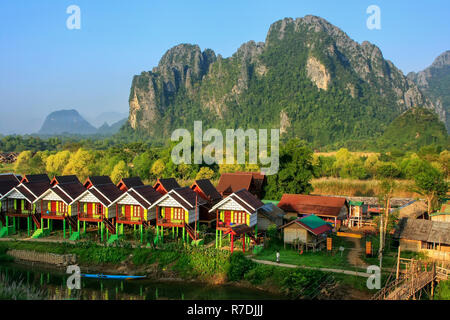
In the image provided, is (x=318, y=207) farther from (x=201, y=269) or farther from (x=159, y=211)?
(x=201, y=269)

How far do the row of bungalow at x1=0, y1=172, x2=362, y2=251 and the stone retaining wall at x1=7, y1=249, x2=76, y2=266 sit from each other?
2.16 meters

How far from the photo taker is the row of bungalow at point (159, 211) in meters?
22.6

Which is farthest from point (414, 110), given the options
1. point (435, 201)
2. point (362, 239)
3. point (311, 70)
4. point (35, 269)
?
point (35, 269)

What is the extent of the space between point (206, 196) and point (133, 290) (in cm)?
910

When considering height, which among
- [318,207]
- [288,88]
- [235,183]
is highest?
[288,88]

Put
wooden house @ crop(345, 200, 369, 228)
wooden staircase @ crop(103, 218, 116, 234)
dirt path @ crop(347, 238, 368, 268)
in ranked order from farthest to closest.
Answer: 1. wooden house @ crop(345, 200, 369, 228)
2. wooden staircase @ crop(103, 218, 116, 234)
3. dirt path @ crop(347, 238, 368, 268)

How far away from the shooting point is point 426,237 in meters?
20.7

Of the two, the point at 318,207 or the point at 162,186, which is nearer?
the point at 162,186

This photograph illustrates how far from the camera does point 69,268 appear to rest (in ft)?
71.1

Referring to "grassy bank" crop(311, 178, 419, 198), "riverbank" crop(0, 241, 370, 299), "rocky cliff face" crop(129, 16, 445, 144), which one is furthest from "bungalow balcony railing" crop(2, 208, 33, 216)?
"rocky cliff face" crop(129, 16, 445, 144)

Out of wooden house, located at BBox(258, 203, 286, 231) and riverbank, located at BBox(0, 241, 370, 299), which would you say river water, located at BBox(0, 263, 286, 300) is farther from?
A: wooden house, located at BBox(258, 203, 286, 231)

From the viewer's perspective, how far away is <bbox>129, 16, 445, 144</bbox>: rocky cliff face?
117 metres

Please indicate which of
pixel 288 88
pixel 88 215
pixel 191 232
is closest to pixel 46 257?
pixel 88 215
